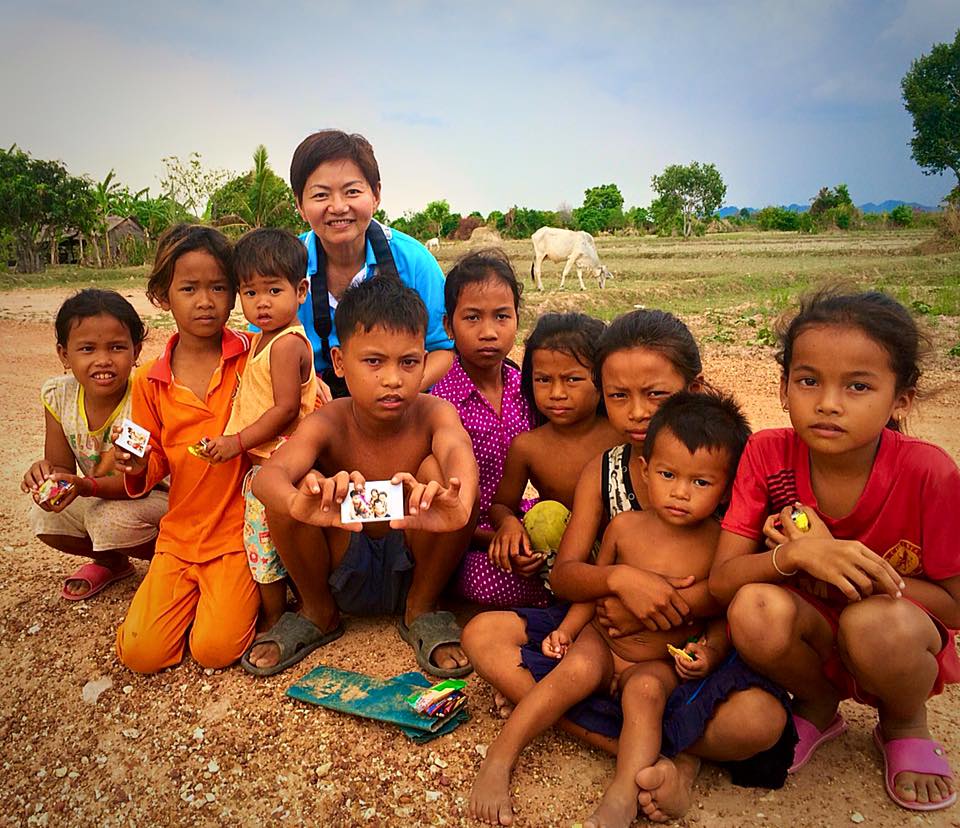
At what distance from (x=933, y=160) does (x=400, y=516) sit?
36542 mm

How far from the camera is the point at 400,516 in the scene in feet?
7.61

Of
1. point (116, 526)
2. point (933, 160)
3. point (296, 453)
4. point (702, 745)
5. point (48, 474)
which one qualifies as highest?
point (933, 160)

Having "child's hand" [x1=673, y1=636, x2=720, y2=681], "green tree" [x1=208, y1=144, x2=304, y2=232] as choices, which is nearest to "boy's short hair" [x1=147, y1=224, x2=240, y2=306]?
"child's hand" [x1=673, y1=636, x2=720, y2=681]

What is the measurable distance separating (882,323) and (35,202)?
100 feet

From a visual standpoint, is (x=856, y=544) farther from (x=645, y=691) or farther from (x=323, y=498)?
(x=323, y=498)

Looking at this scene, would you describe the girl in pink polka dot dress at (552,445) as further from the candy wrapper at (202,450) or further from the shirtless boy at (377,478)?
the candy wrapper at (202,450)

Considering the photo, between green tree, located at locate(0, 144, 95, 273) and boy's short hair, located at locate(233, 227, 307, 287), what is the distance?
91.0 feet

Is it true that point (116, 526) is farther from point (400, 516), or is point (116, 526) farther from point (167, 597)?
point (400, 516)

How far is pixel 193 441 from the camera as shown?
10.2 feet

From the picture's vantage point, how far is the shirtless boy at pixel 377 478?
2.62m

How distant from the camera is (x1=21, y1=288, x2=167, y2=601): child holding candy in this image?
3115mm

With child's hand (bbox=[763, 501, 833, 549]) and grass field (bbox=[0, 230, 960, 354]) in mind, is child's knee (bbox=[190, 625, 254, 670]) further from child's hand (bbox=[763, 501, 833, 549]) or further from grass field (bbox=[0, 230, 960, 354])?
grass field (bbox=[0, 230, 960, 354])

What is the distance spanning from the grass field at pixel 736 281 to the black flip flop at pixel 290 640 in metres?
5.07

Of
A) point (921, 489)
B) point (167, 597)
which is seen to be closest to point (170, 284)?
point (167, 597)
